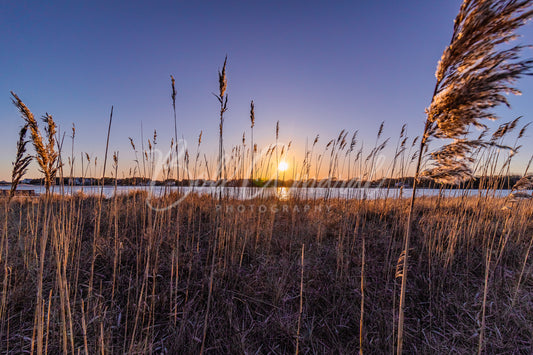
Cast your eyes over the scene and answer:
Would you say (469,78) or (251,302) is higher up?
(469,78)

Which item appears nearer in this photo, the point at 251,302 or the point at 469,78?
the point at 469,78

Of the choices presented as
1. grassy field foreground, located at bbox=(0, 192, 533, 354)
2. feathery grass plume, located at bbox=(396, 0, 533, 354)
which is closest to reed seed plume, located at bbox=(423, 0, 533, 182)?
feathery grass plume, located at bbox=(396, 0, 533, 354)

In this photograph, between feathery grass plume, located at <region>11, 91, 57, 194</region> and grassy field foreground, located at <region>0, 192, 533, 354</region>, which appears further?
grassy field foreground, located at <region>0, 192, 533, 354</region>

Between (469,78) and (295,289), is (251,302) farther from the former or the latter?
(469,78)

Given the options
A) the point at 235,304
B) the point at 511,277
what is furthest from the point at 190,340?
the point at 511,277

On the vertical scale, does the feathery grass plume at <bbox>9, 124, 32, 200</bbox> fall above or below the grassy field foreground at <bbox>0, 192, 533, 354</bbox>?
above

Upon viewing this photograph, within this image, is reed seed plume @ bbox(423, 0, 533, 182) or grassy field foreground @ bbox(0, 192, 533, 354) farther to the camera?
grassy field foreground @ bbox(0, 192, 533, 354)

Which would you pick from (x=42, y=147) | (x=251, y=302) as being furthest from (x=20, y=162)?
(x=251, y=302)

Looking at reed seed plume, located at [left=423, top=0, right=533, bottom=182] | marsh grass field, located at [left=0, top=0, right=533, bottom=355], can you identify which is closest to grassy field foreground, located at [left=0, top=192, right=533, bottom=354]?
marsh grass field, located at [left=0, top=0, right=533, bottom=355]

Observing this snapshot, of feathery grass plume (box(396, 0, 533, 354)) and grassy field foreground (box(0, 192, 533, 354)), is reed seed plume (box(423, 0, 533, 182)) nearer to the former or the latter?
feathery grass plume (box(396, 0, 533, 354))

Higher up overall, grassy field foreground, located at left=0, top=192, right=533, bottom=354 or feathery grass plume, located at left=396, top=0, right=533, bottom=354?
feathery grass plume, located at left=396, top=0, right=533, bottom=354

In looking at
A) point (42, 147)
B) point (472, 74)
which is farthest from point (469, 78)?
point (42, 147)

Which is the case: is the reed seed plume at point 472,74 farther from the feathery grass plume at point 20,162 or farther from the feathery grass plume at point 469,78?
the feathery grass plume at point 20,162

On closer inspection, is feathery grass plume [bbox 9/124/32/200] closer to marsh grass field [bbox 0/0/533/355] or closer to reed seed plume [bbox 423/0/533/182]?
marsh grass field [bbox 0/0/533/355]
